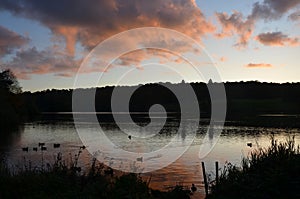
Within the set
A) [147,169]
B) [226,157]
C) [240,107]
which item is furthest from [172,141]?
[240,107]

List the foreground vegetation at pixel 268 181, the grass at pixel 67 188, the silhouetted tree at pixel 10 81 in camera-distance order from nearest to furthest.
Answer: the grass at pixel 67 188 < the foreground vegetation at pixel 268 181 < the silhouetted tree at pixel 10 81

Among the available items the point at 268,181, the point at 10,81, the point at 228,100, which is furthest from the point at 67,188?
the point at 228,100

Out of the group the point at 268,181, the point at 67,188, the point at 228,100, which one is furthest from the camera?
the point at 228,100

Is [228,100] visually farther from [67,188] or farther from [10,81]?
[67,188]

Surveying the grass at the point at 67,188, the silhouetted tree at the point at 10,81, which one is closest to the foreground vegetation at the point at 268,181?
the grass at the point at 67,188

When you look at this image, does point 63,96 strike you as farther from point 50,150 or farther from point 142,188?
point 142,188

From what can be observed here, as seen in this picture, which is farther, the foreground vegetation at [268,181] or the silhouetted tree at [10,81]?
the silhouetted tree at [10,81]

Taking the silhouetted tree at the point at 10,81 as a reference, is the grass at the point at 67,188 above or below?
below

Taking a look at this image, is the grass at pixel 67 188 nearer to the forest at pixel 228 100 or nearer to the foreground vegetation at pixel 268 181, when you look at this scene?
the foreground vegetation at pixel 268 181

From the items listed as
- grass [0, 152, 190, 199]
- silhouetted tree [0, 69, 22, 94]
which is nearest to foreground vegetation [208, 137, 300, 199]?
grass [0, 152, 190, 199]

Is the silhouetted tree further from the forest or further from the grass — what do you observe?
the grass

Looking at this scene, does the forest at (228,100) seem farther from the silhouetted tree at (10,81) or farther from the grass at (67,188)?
the grass at (67,188)

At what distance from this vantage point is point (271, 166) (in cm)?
1153

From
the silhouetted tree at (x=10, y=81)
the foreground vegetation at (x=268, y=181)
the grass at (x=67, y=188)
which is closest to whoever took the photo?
the grass at (x=67, y=188)
